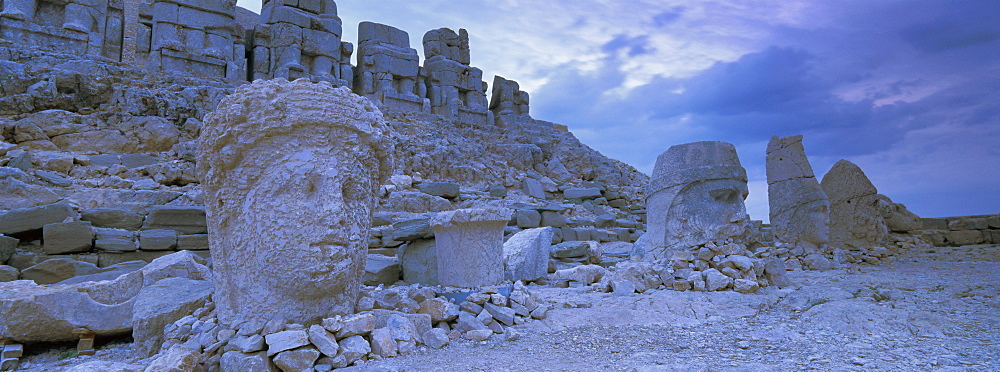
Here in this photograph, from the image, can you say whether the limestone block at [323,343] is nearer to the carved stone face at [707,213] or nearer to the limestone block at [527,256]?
the limestone block at [527,256]

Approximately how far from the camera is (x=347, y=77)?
19000mm

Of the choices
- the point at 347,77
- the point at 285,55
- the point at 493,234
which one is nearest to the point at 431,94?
the point at 347,77

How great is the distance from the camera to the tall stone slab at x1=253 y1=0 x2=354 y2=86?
17031 mm

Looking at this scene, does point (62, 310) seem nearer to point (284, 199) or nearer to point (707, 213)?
point (284, 199)

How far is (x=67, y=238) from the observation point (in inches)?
241

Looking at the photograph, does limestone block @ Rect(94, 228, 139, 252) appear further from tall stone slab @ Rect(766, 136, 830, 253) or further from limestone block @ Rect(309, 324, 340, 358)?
tall stone slab @ Rect(766, 136, 830, 253)

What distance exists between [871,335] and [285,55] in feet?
57.8

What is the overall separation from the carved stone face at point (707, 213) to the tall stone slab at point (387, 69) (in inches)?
576

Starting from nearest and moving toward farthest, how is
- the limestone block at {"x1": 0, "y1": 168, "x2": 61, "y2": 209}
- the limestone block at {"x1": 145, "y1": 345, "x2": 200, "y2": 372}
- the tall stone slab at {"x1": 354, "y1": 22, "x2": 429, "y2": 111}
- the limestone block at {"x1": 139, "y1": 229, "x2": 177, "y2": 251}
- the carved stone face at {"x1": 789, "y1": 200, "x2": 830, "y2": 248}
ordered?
the limestone block at {"x1": 145, "y1": 345, "x2": 200, "y2": 372} → the limestone block at {"x1": 139, "y1": 229, "x2": 177, "y2": 251} → the limestone block at {"x1": 0, "y1": 168, "x2": 61, "y2": 209} → the carved stone face at {"x1": 789, "y1": 200, "x2": 830, "y2": 248} → the tall stone slab at {"x1": 354, "y1": 22, "x2": 429, "y2": 111}

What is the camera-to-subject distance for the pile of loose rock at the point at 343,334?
2.57m

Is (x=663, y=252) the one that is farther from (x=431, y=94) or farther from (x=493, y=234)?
(x=431, y=94)

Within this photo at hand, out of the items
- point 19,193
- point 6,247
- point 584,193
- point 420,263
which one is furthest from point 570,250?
point 584,193

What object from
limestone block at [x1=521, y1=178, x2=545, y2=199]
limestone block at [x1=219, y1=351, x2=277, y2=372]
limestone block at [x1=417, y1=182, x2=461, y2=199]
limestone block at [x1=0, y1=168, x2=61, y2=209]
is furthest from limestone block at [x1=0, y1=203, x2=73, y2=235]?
limestone block at [x1=521, y1=178, x2=545, y2=199]

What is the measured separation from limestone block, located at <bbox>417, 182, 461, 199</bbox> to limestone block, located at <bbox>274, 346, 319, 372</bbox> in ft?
32.1
